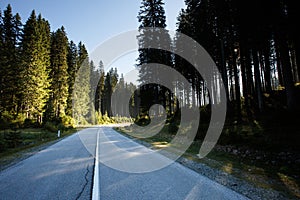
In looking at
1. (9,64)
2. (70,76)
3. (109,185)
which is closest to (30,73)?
(9,64)

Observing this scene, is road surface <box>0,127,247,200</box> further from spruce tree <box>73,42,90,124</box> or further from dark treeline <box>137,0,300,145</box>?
spruce tree <box>73,42,90,124</box>

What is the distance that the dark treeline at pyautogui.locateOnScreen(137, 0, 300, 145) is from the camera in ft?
40.3

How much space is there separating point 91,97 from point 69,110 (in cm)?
1947

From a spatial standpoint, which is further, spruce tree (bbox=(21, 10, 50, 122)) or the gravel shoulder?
spruce tree (bbox=(21, 10, 50, 122))

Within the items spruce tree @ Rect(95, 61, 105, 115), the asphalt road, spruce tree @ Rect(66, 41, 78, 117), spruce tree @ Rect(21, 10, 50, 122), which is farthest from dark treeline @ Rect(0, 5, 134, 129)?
spruce tree @ Rect(95, 61, 105, 115)

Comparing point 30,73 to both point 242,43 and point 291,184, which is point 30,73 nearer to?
point 242,43

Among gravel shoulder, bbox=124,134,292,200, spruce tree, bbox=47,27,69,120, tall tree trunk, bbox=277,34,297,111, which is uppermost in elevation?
spruce tree, bbox=47,27,69,120

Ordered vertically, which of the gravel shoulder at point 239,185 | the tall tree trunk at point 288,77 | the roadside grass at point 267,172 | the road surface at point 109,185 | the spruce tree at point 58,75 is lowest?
the roadside grass at point 267,172

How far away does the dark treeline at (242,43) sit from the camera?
40.3ft

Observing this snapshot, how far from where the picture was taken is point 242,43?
16.9 meters

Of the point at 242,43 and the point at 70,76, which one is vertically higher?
the point at 70,76

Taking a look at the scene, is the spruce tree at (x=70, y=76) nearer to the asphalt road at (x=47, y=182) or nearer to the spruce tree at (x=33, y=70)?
the spruce tree at (x=33, y=70)

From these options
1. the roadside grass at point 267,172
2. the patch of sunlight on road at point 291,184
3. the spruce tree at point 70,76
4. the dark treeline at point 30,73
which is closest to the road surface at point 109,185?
the roadside grass at point 267,172

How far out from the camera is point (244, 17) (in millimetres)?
14359
